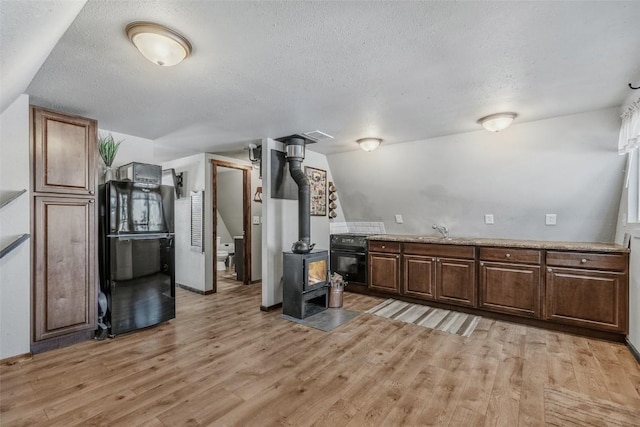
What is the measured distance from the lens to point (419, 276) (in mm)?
4230

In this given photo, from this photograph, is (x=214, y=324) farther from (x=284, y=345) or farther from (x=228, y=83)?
(x=228, y=83)

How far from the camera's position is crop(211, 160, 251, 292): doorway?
5.02 metres

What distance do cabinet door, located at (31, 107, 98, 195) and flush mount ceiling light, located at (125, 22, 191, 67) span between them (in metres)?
1.77

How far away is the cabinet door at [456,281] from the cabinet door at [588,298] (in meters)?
0.78

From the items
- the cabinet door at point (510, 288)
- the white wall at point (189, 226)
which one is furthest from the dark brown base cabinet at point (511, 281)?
the white wall at point (189, 226)

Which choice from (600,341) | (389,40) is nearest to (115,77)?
(389,40)

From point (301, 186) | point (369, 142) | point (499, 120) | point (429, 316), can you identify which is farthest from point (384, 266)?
point (499, 120)

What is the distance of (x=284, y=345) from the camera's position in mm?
2875

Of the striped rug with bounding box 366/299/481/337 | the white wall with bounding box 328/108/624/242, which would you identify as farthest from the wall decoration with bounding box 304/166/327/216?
the striped rug with bounding box 366/299/481/337

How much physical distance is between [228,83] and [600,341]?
14.0ft

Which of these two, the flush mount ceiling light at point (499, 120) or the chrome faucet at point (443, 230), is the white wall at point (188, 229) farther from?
the flush mount ceiling light at point (499, 120)

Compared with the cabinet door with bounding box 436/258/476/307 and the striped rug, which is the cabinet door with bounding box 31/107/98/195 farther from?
the cabinet door with bounding box 436/258/476/307

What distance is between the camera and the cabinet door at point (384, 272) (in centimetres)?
445

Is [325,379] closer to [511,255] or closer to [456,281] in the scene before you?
[456,281]
